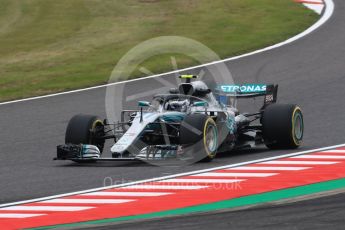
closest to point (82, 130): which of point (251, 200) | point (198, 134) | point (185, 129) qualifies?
point (185, 129)

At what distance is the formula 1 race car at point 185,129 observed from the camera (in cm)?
1456

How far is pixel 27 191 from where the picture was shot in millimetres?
13250

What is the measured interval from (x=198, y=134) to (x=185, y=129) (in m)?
0.22

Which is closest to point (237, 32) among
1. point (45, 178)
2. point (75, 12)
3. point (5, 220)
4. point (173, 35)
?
point (173, 35)

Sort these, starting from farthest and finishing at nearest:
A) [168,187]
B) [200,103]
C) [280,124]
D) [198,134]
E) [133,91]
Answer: [133,91], [280,124], [200,103], [198,134], [168,187]

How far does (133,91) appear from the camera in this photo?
2250 centimetres

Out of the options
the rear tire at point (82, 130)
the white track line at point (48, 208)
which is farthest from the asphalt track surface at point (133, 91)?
the white track line at point (48, 208)

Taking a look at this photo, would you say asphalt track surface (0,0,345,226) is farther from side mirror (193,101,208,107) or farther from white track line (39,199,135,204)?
side mirror (193,101,208,107)

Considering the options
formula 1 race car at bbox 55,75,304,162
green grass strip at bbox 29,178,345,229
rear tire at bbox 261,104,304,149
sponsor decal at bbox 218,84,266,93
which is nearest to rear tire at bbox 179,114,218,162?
formula 1 race car at bbox 55,75,304,162

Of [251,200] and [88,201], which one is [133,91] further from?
[251,200]

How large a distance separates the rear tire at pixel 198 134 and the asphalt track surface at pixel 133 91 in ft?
0.86

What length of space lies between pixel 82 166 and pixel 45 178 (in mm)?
1058

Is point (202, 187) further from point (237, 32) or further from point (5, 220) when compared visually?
point (237, 32)

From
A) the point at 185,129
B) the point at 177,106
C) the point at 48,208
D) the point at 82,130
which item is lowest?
the point at 48,208
